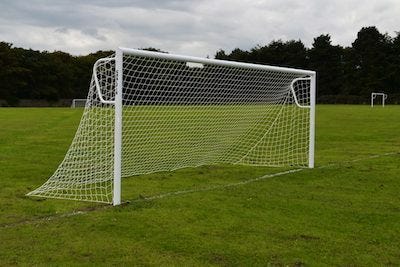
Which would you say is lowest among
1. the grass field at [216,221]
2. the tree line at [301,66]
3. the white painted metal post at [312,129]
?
the grass field at [216,221]

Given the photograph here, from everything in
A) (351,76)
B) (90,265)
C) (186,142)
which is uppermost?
(351,76)

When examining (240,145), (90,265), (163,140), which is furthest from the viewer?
(240,145)

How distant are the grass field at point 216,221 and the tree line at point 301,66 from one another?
6665 centimetres

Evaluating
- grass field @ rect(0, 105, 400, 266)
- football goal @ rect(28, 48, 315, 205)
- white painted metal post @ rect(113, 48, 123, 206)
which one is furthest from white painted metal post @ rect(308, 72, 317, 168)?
white painted metal post @ rect(113, 48, 123, 206)

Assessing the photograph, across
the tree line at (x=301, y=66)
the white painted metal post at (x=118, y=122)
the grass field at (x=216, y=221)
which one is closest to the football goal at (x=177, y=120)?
the white painted metal post at (x=118, y=122)

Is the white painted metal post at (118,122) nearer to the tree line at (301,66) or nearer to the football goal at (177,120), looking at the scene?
the football goal at (177,120)

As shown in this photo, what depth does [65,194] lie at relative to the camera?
8.10 m

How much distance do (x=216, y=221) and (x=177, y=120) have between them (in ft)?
18.2

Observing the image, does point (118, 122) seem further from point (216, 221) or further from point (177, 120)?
point (177, 120)

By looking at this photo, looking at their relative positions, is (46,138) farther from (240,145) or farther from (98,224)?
(98,224)

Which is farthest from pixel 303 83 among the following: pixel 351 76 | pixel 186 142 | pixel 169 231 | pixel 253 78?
pixel 351 76

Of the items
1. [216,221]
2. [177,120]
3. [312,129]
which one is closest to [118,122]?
[216,221]

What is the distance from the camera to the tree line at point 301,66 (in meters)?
77.6

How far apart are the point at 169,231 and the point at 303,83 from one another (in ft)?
26.7
